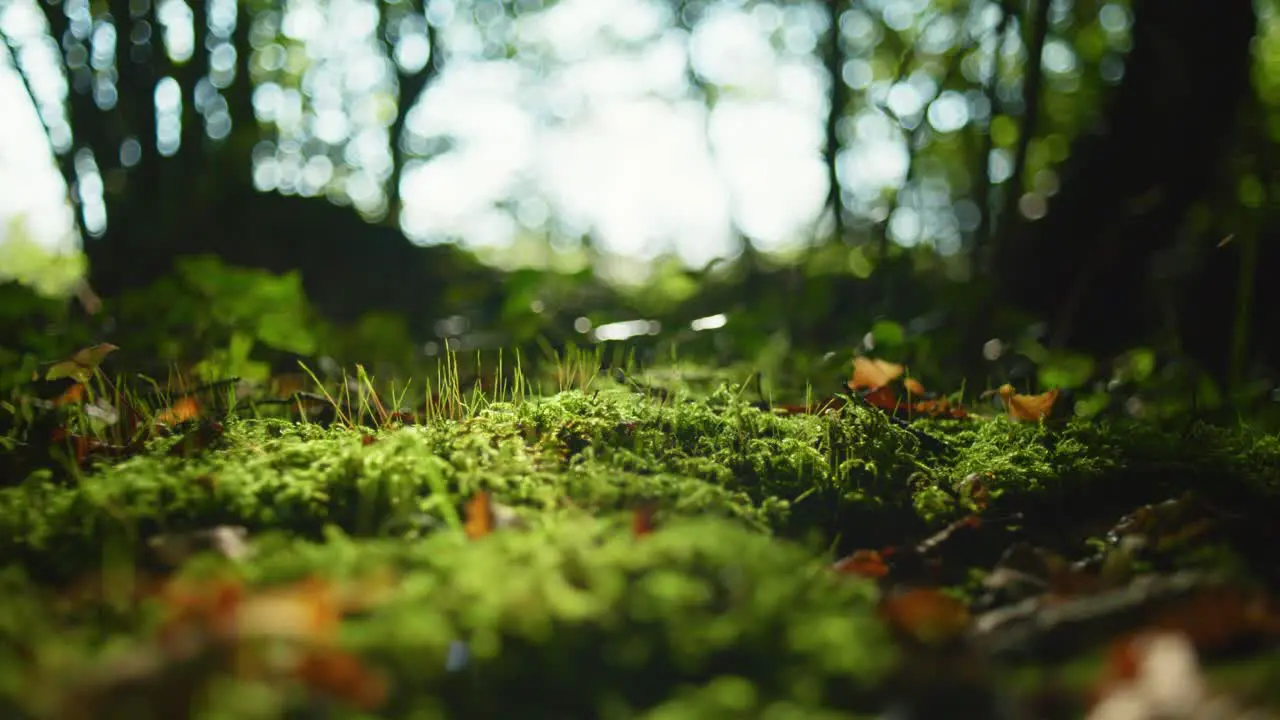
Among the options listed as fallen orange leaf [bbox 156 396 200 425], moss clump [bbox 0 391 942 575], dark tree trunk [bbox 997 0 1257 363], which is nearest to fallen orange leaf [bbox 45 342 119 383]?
fallen orange leaf [bbox 156 396 200 425]

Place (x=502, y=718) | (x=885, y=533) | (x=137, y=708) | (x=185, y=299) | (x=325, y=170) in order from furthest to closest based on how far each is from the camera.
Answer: (x=325, y=170)
(x=185, y=299)
(x=885, y=533)
(x=502, y=718)
(x=137, y=708)

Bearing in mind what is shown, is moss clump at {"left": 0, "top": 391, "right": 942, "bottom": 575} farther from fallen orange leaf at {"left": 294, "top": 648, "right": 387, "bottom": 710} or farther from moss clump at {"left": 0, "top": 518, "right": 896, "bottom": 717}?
fallen orange leaf at {"left": 294, "top": 648, "right": 387, "bottom": 710}

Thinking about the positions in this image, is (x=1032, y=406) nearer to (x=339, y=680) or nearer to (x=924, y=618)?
(x=924, y=618)

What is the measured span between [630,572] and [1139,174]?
4668 millimetres

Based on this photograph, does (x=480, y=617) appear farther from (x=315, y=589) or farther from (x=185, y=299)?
(x=185, y=299)

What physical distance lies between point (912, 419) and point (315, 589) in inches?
76.0

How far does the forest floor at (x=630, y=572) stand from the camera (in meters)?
0.92

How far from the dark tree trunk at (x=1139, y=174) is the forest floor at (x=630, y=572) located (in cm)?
269

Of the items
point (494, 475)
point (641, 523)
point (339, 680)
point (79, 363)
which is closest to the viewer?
point (339, 680)

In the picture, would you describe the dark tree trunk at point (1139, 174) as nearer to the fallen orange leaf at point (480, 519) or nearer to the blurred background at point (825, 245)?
the blurred background at point (825, 245)

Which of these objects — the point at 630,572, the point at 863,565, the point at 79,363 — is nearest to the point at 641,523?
the point at 630,572

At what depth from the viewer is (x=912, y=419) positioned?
2447 millimetres

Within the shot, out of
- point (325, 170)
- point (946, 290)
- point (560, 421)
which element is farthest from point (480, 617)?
point (325, 170)

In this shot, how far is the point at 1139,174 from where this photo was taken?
4.49 m
